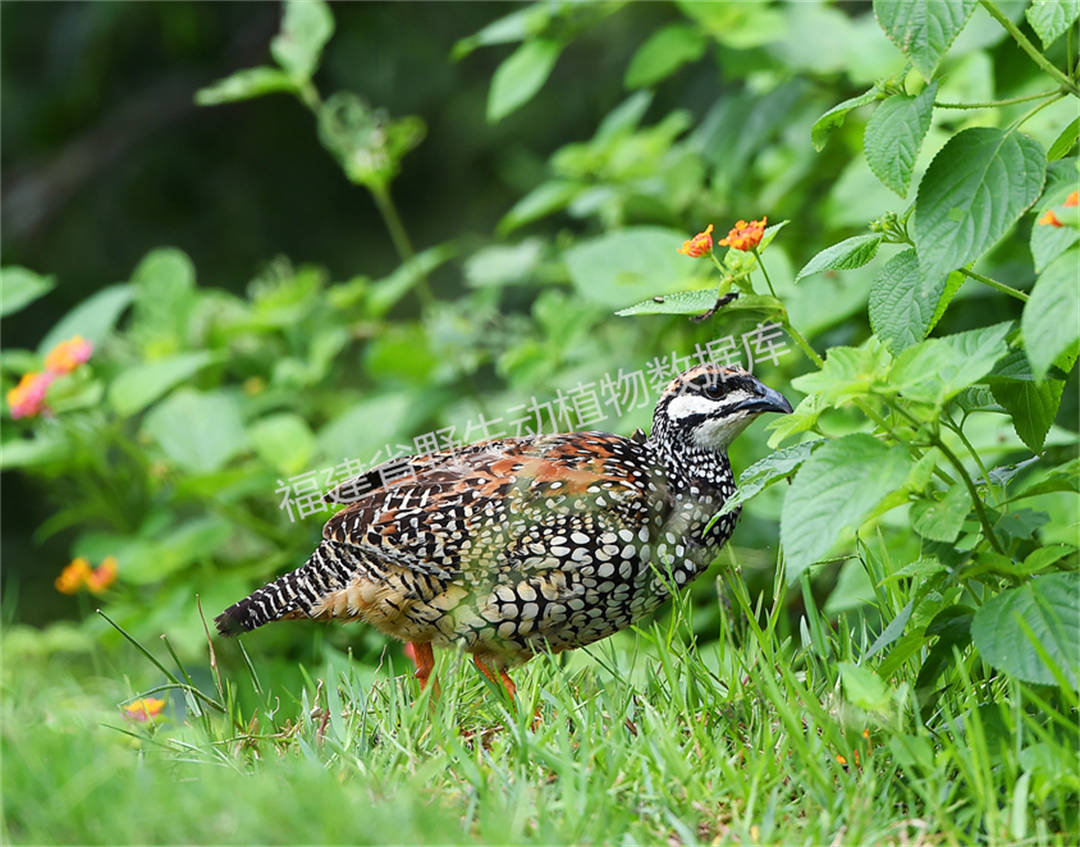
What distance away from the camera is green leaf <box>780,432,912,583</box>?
2.01 metres

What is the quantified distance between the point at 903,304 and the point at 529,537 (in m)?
0.95

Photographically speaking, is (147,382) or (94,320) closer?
(147,382)

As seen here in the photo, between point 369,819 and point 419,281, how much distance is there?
11.5 ft

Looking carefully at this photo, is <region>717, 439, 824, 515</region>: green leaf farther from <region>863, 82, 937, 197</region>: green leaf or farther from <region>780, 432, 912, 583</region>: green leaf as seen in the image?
<region>863, 82, 937, 197</region>: green leaf

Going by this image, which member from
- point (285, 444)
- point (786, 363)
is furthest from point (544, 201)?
point (285, 444)

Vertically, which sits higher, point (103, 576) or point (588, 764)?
point (103, 576)

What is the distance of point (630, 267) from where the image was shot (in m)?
4.50

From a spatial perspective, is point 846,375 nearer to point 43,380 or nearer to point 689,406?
point 689,406

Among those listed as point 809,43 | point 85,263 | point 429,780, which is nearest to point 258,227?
point 85,263

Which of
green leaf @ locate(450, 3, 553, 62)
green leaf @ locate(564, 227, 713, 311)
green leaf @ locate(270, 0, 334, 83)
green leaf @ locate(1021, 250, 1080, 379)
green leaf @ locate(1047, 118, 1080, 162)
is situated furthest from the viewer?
green leaf @ locate(270, 0, 334, 83)

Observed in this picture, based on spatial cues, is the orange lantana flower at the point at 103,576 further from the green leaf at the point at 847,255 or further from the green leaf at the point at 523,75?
the green leaf at the point at 847,255

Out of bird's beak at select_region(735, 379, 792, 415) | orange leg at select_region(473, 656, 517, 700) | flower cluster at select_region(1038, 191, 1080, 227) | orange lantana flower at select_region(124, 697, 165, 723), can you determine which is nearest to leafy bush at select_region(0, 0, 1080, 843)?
flower cluster at select_region(1038, 191, 1080, 227)

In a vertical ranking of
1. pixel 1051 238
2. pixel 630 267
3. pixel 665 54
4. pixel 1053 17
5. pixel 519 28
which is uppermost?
pixel 519 28

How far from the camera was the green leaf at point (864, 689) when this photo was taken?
86.4 inches
